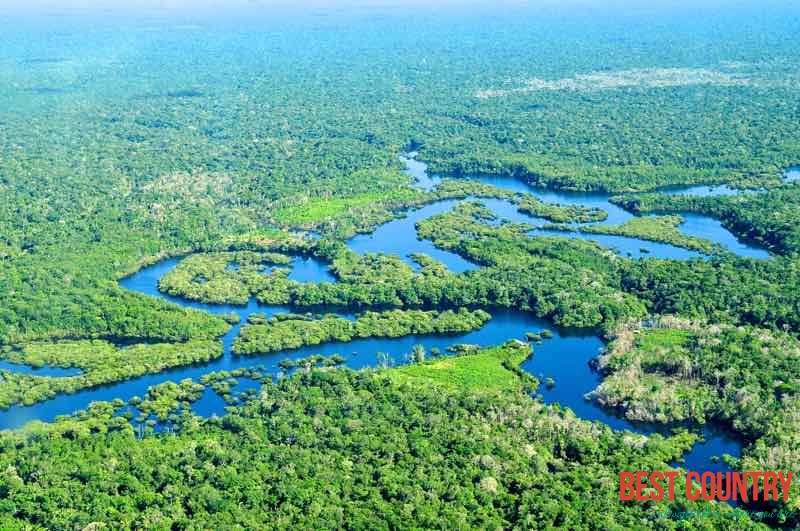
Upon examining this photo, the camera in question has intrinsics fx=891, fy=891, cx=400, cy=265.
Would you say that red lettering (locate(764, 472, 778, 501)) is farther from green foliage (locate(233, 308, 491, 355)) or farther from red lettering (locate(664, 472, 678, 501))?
green foliage (locate(233, 308, 491, 355))

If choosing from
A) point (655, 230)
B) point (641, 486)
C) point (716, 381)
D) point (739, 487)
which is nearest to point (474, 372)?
point (716, 381)

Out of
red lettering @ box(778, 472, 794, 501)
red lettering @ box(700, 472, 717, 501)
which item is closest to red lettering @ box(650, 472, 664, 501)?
red lettering @ box(700, 472, 717, 501)

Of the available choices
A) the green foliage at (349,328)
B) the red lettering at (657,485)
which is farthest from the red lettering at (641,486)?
the green foliage at (349,328)

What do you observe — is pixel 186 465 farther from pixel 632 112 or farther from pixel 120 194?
pixel 632 112

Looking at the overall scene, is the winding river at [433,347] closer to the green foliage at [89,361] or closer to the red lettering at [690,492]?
the green foliage at [89,361]

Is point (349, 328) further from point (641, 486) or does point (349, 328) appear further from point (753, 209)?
point (753, 209)

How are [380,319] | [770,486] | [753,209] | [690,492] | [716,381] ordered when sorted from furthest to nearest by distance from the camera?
[753,209]
[380,319]
[716,381]
[770,486]
[690,492]
